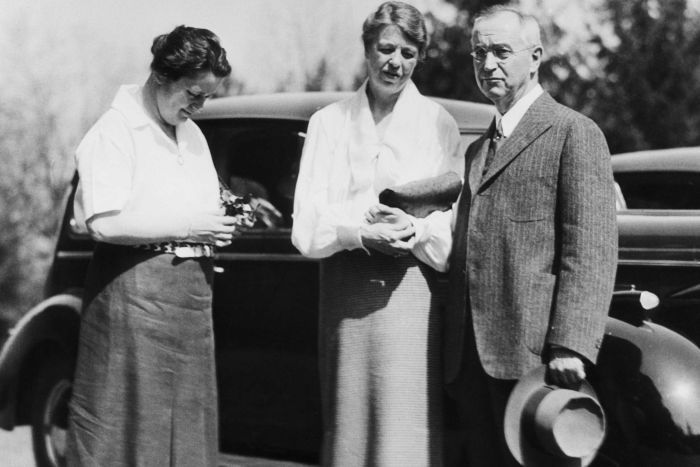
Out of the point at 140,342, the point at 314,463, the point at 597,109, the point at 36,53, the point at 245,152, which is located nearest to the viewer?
the point at 140,342

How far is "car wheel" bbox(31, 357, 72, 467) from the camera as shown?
190 inches

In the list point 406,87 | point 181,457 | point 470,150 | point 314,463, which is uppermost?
point 406,87

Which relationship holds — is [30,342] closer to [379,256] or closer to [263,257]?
[263,257]

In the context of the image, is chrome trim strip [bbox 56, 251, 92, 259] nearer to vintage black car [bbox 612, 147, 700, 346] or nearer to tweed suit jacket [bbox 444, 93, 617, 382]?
tweed suit jacket [bbox 444, 93, 617, 382]

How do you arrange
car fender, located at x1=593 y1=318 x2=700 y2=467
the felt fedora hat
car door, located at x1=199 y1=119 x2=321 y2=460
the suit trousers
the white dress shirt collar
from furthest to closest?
car door, located at x1=199 y1=119 x2=321 y2=460 < car fender, located at x1=593 y1=318 x2=700 y2=467 < the white dress shirt collar < the suit trousers < the felt fedora hat

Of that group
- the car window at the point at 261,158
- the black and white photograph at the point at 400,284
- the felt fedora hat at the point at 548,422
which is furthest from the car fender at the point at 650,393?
the car window at the point at 261,158

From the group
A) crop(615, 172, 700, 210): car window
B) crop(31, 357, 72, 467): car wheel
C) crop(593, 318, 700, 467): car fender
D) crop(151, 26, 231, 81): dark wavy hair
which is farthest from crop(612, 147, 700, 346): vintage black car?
crop(31, 357, 72, 467): car wheel

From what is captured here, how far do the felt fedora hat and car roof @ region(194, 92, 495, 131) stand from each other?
5.51 feet

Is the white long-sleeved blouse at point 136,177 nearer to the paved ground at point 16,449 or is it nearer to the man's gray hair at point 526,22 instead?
the man's gray hair at point 526,22

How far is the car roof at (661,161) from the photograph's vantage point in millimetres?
4480

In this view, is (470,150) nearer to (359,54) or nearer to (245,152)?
(245,152)

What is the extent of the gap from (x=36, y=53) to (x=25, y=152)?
8.15ft

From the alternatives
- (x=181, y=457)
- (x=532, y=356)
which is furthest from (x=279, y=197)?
(x=532, y=356)

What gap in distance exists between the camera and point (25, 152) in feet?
73.8
